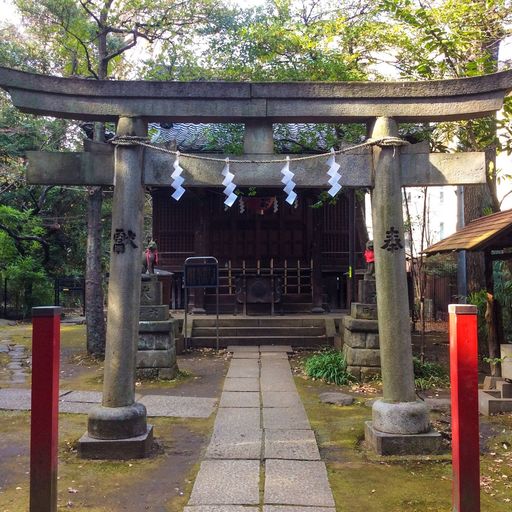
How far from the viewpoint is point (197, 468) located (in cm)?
505

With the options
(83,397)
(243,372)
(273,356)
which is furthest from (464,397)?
(273,356)

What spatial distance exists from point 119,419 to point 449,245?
6429mm

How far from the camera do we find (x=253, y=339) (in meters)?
13.0

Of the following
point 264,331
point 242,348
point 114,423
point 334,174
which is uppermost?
point 334,174

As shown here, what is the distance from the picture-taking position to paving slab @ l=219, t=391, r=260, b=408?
298 inches

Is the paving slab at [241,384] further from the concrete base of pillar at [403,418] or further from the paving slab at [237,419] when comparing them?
the concrete base of pillar at [403,418]

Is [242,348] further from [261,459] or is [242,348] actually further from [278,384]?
[261,459]

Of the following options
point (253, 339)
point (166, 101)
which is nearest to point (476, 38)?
point (166, 101)

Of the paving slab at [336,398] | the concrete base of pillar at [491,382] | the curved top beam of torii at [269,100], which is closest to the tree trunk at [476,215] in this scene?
the concrete base of pillar at [491,382]

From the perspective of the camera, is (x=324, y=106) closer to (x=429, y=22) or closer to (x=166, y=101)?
(x=166, y=101)

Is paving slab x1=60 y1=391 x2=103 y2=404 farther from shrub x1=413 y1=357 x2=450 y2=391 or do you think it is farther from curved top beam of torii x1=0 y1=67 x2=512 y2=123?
shrub x1=413 y1=357 x2=450 y2=391

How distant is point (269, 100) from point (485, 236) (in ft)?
13.9

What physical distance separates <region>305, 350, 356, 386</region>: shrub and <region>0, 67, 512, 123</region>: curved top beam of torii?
5111 mm

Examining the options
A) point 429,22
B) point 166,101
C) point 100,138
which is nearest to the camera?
point 166,101
